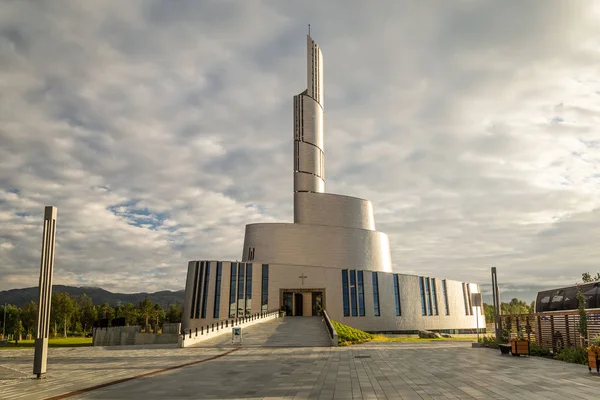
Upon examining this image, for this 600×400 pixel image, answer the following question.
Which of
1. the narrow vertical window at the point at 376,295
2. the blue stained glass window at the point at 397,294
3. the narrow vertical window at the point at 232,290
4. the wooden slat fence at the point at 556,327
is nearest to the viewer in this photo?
the wooden slat fence at the point at 556,327

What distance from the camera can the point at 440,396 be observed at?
12.0m

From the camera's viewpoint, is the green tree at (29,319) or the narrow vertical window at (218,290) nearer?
the narrow vertical window at (218,290)

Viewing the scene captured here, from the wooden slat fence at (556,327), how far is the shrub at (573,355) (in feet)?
1.60

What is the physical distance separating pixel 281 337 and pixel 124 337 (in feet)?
60.7

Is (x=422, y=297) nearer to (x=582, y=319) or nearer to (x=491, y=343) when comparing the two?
(x=491, y=343)

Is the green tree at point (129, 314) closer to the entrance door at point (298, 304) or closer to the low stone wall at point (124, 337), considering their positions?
the entrance door at point (298, 304)

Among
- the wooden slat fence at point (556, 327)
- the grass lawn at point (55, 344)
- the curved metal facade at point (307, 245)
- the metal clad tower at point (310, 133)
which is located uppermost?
the metal clad tower at point (310, 133)

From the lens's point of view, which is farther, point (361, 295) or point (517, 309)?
point (517, 309)

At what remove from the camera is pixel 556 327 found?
2345 centimetres

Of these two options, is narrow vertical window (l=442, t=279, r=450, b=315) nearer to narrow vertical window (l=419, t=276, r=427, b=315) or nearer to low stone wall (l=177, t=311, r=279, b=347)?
narrow vertical window (l=419, t=276, r=427, b=315)

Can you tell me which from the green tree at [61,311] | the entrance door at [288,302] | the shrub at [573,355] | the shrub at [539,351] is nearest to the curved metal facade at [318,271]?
the entrance door at [288,302]

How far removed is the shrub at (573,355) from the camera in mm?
19531

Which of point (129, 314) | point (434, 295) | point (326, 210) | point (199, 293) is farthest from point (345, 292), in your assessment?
point (129, 314)

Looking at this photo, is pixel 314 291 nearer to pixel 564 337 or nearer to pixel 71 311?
pixel 564 337
